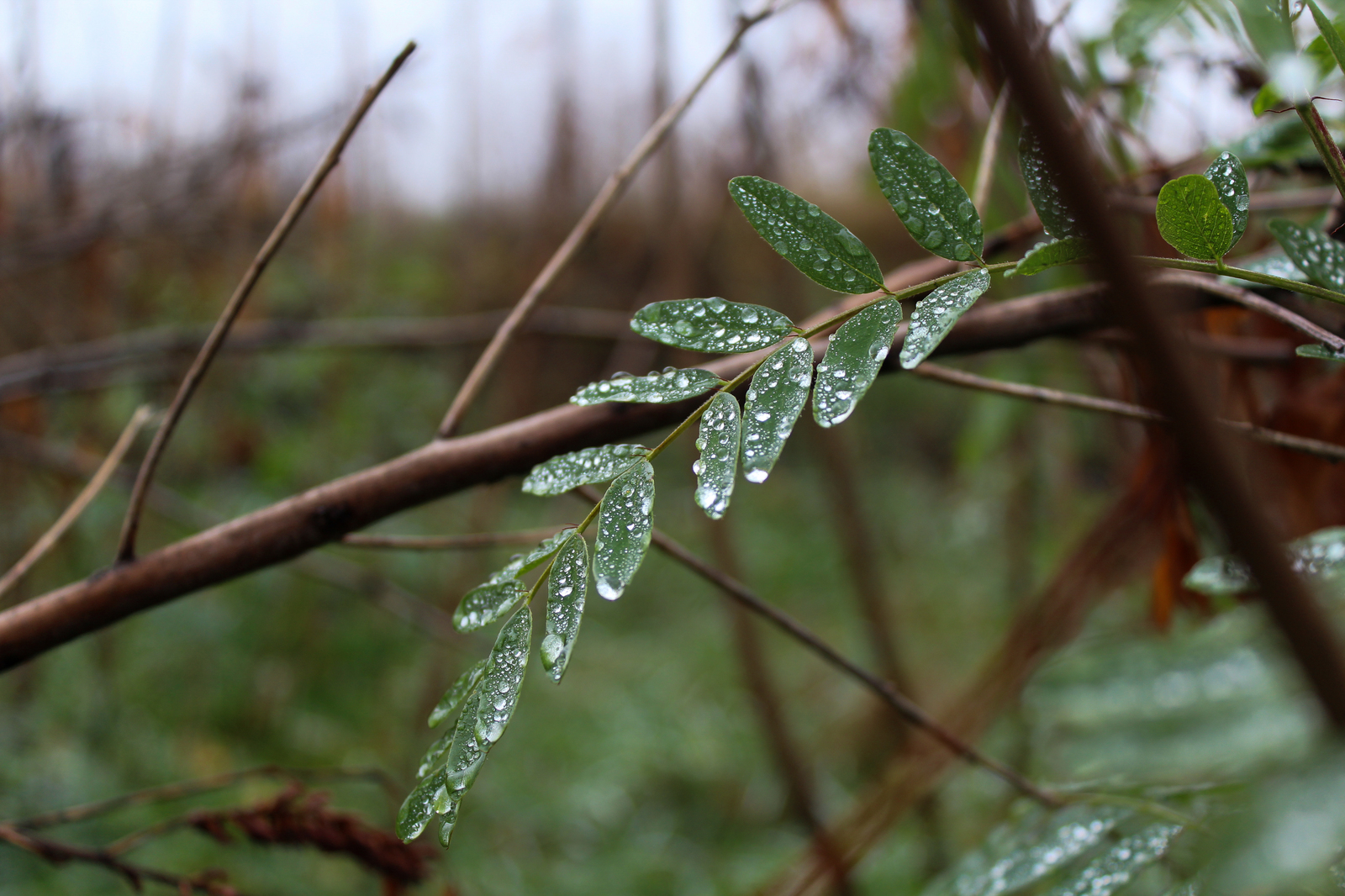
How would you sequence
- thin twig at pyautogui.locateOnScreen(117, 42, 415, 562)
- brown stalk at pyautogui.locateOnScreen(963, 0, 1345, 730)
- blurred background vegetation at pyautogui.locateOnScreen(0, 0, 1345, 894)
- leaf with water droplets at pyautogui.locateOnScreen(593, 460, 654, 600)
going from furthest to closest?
blurred background vegetation at pyautogui.locateOnScreen(0, 0, 1345, 894) → thin twig at pyautogui.locateOnScreen(117, 42, 415, 562) → leaf with water droplets at pyautogui.locateOnScreen(593, 460, 654, 600) → brown stalk at pyautogui.locateOnScreen(963, 0, 1345, 730)

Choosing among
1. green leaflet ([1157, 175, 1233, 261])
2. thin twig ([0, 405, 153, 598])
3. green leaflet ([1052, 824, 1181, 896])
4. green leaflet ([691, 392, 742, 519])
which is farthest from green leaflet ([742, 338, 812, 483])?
thin twig ([0, 405, 153, 598])

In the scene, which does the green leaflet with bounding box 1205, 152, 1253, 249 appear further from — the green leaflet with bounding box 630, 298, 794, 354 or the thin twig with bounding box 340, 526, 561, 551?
the thin twig with bounding box 340, 526, 561, 551

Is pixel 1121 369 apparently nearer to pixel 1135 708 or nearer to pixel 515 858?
pixel 1135 708

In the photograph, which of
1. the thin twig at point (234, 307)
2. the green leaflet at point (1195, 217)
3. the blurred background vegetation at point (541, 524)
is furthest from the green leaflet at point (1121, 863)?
the thin twig at point (234, 307)

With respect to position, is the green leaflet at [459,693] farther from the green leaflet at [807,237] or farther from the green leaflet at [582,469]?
the green leaflet at [807,237]

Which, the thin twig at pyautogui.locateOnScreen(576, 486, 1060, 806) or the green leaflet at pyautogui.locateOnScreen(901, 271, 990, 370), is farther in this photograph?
the thin twig at pyautogui.locateOnScreen(576, 486, 1060, 806)

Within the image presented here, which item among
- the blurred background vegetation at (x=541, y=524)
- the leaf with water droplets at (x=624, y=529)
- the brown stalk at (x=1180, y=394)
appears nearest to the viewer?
the brown stalk at (x=1180, y=394)

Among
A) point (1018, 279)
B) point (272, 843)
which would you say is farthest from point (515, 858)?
point (1018, 279)
